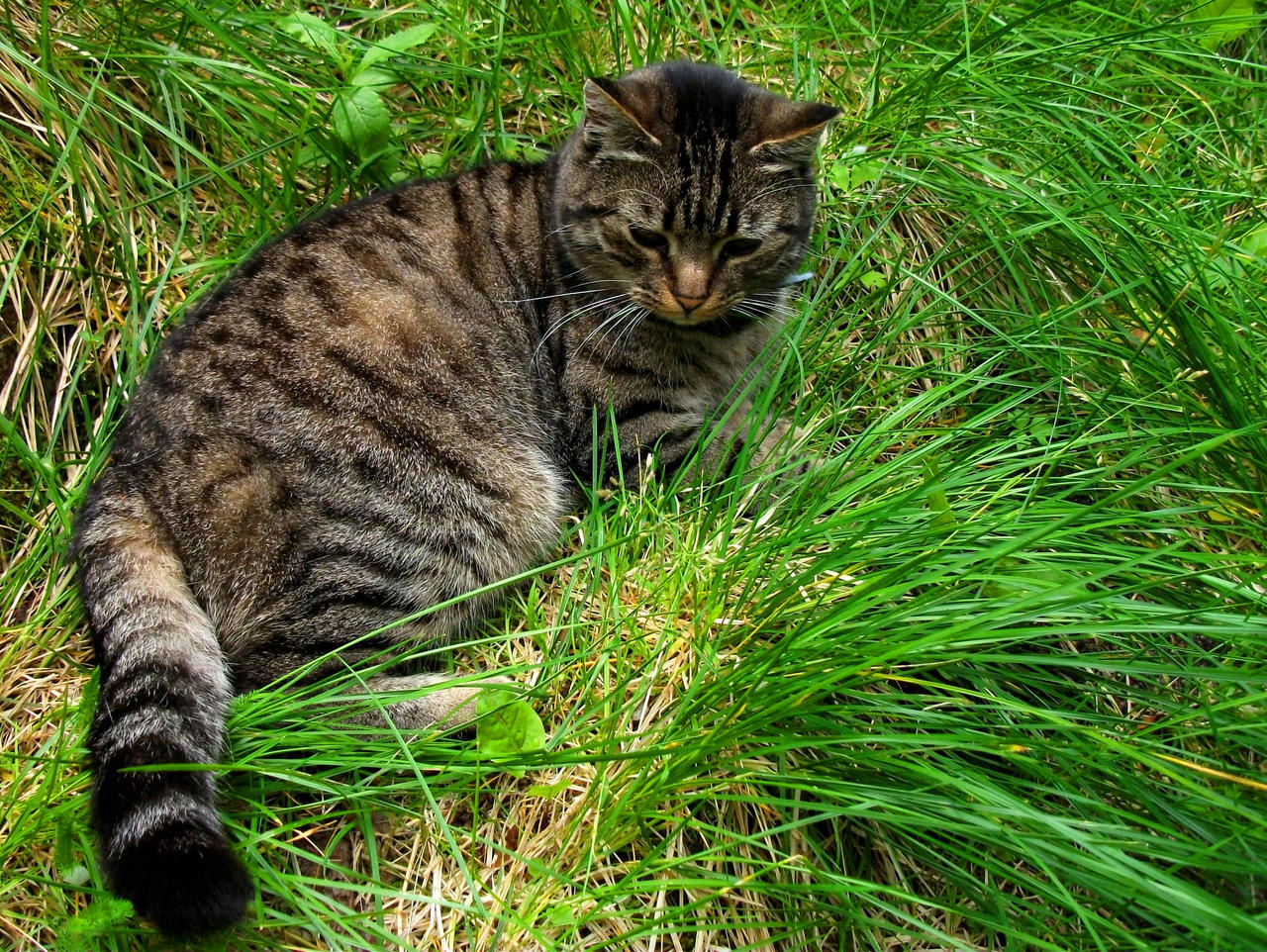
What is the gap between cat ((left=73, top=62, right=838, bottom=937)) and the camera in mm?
2150

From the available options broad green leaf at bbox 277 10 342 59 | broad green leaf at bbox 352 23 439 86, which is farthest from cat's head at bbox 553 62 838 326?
broad green leaf at bbox 277 10 342 59

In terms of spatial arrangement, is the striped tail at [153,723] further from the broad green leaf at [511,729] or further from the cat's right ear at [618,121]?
the cat's right ear at [618,121]

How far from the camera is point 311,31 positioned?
112 inches

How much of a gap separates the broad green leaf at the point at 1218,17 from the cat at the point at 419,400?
148 cm

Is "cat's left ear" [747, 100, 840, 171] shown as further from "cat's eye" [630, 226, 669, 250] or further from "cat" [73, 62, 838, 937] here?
"cat's eye" [630, 226, 669, 250]

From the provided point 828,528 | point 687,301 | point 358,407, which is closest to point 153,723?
point 358,407

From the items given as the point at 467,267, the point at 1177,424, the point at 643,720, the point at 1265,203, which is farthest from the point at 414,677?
the point at 1265,203

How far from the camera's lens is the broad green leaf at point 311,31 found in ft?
9.32

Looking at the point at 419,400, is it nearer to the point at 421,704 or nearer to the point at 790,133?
the point at 421,704

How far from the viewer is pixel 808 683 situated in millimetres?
1797

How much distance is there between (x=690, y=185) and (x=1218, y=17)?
1851mm

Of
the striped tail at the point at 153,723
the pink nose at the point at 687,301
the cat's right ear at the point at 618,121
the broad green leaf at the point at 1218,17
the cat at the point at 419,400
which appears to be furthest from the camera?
the broad green leaf at the point at 1218,17

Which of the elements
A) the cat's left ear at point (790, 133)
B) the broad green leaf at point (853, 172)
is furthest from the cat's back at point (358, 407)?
the broad green leaf at point (853, 172)

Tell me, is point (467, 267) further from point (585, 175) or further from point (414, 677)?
point (414, 677)
